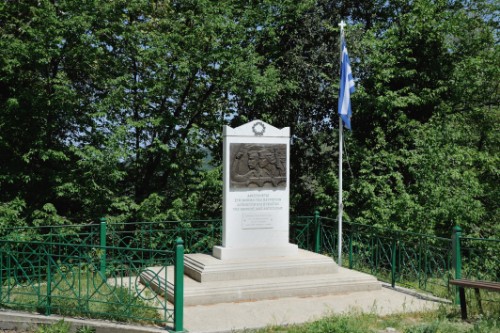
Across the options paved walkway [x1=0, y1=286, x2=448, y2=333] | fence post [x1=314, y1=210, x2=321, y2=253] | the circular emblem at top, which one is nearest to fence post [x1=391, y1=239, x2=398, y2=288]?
paved walkway [x1=0, y1=286, x2=448, y2=333]

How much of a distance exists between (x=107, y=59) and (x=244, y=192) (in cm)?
579

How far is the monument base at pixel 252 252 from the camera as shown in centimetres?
902

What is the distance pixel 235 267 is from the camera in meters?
8.54

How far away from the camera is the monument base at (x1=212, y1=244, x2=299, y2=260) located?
9.02m

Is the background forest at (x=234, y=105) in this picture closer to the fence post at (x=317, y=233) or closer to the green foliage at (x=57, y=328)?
the fence post at (x=317, y=233)

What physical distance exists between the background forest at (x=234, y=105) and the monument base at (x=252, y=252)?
11.0ft

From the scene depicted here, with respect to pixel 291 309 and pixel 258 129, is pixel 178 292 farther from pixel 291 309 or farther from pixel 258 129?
pixel 258 129

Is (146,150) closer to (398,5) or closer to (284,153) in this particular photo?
(284,153)

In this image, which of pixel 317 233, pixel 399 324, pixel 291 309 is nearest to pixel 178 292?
pixel 291 309

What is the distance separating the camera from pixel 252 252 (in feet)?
30.2

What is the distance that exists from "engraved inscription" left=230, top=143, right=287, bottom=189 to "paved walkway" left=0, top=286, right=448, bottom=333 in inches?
92.0

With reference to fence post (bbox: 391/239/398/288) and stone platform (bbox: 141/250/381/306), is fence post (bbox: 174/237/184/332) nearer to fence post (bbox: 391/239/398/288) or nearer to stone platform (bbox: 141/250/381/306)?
stone platform (bbox: 141/250/381/306)

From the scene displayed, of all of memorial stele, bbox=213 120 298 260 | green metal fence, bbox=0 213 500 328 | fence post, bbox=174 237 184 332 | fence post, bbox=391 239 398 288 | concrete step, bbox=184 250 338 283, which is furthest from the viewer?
memorial stele, bbox=213 120 298 260

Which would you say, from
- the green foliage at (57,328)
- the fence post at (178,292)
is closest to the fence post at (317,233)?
the fence post at (178,292)
